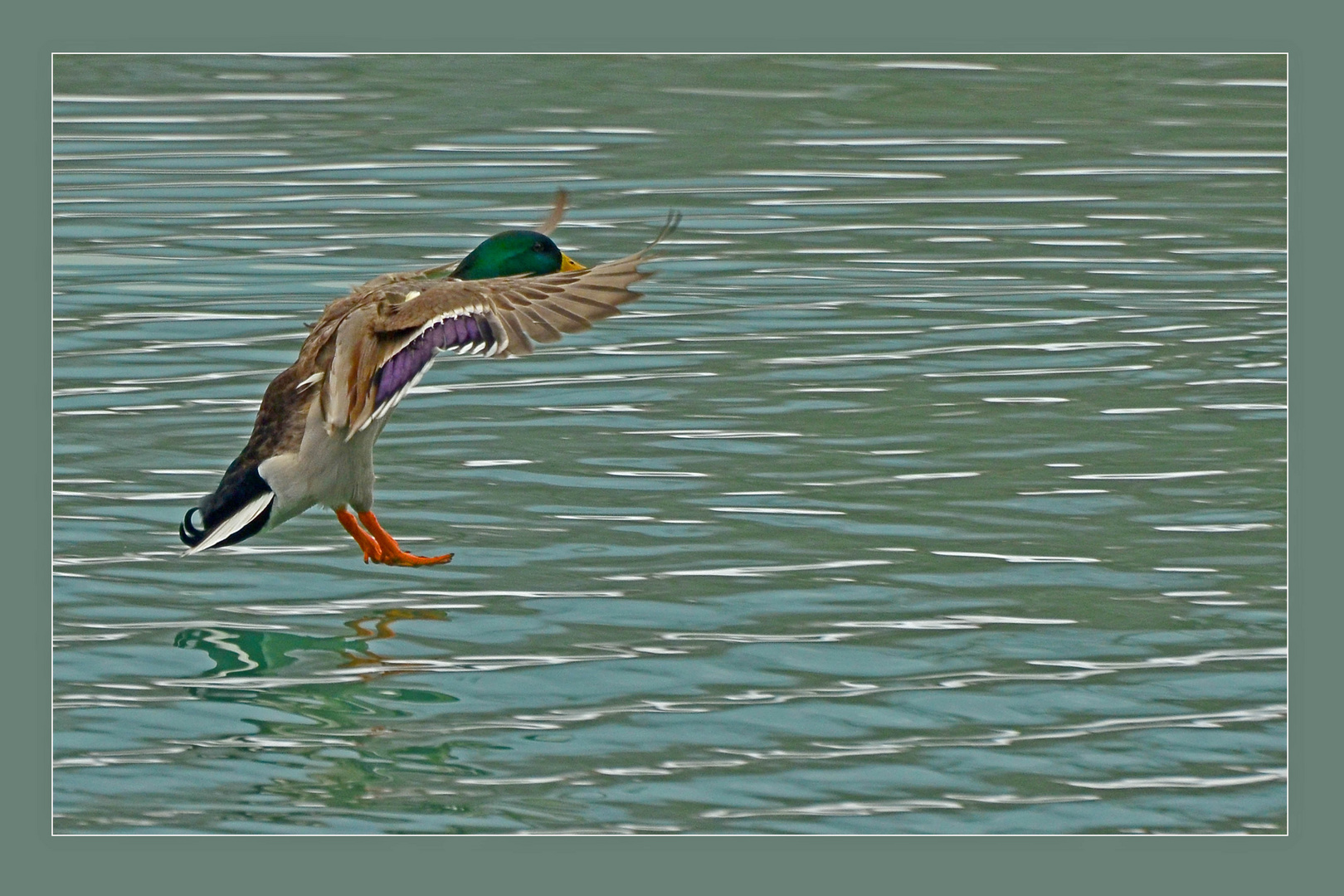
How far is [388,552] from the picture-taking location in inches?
380

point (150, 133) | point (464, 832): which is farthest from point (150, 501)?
point (150, 133)

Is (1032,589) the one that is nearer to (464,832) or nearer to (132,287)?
(464,832)

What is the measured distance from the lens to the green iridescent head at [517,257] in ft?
33.3

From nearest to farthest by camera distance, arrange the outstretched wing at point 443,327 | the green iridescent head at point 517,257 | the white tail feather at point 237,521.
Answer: the outstretched wing at point 443,327 → the white tail feather at point 237,521 → the green iridescent head at point 517,257

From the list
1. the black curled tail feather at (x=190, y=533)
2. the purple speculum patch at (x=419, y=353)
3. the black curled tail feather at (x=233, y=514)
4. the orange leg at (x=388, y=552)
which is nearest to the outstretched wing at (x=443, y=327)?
the purple speculum patch at (x=419, y=353)

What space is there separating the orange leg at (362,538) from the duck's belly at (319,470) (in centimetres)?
15

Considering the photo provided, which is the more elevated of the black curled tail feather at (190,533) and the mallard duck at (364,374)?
the mallard duck at (364,374)

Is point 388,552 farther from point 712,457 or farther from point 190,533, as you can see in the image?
point 712,457

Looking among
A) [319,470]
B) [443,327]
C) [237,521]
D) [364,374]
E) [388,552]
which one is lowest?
[388,552]

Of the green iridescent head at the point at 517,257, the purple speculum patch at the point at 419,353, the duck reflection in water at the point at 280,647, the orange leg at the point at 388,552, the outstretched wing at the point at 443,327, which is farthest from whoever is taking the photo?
the green iridescent head at the point at 517,257

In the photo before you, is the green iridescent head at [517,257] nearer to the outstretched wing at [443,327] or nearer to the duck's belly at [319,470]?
the outstretched wing at [443,327]

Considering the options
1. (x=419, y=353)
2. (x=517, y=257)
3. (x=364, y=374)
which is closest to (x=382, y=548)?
(x=364, y=374)

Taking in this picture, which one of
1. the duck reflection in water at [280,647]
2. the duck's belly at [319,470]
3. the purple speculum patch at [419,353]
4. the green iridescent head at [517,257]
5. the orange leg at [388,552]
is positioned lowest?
the duck reflection in water at [280,647]

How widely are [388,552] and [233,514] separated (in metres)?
0.69
